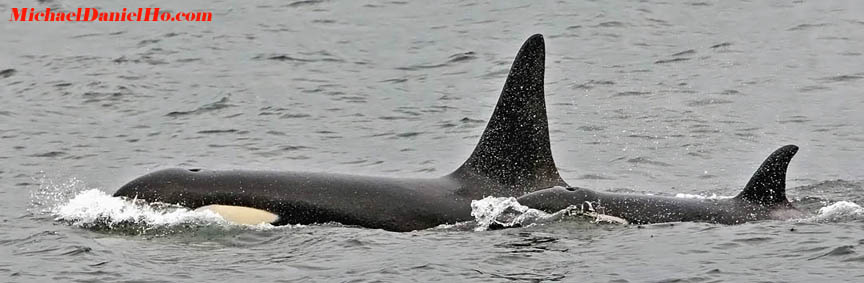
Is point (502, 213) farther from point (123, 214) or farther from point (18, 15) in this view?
point (18, 15)

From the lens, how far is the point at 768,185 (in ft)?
46.4

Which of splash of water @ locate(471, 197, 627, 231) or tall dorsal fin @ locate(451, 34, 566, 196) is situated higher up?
tall dorsal fin @ locate(451, 34, 566, 196)

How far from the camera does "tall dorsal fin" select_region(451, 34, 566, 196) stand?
1484 centimetres

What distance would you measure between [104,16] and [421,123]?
52.7 feet

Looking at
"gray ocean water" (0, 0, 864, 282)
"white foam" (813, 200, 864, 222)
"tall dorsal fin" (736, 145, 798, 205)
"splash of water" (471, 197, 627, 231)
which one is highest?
"tall dorsal fin" (736, 145, 798, 205)

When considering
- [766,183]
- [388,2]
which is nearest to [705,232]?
[766,183]

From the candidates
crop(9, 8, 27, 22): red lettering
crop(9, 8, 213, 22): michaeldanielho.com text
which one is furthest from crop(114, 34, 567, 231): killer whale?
crop(9, 8, 27, 22): red lettering

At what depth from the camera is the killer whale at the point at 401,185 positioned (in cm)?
1411

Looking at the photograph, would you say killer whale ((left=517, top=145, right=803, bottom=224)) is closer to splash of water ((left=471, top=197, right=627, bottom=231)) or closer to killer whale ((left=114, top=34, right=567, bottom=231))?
splash of water ((left=471, top=197, right=627, bottom=231))

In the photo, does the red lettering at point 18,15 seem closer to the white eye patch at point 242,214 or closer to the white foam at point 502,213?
the white eye patch at point 242,214

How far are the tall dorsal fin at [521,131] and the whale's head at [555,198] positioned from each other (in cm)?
61

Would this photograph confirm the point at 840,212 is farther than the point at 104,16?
No

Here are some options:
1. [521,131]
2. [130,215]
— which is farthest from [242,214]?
[521,131]

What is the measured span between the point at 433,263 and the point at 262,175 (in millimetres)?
2688
